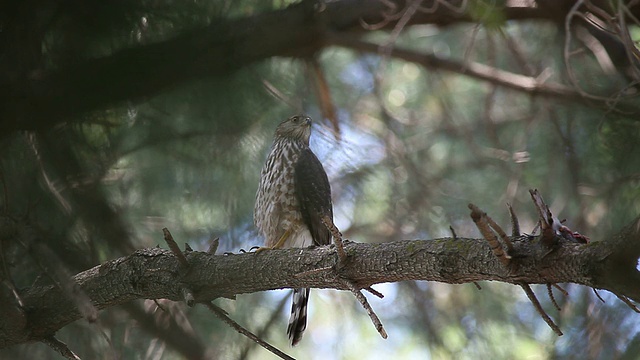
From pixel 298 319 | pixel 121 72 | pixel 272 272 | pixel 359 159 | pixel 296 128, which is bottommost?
pixel 298 319

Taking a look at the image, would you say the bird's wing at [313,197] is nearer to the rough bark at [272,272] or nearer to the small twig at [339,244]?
the rough bark at [272,272]

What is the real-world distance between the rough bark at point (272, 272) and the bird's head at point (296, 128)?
215 centimetres

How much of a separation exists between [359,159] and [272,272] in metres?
2.99

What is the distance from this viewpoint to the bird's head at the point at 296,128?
18.3 ft

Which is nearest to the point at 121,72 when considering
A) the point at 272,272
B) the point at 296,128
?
the point at 272,272

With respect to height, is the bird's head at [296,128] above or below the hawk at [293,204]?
above

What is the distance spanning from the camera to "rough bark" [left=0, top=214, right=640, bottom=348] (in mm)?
2584

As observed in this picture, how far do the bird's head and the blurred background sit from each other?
3.4 inches

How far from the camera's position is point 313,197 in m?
5.19

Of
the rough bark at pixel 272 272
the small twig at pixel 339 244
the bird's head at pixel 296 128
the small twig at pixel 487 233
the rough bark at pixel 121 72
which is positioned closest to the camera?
the rough bark at pixel 121 72

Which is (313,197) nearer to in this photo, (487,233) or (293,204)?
(293,204)

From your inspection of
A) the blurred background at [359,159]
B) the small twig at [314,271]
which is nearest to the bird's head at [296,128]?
the blurred background at [359,159]

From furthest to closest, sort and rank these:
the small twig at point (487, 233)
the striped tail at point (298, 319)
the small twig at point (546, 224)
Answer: the striped tail at point (298, 319) < the small twig at point (546, 224) < the small twig at point (487, 233)

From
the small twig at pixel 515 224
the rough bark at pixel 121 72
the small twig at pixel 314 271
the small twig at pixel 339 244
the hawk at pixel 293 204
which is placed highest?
the rough bark at pixel 121 72
